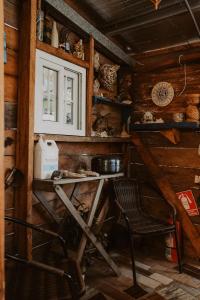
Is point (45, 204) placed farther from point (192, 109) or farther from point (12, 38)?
point (192, 109)

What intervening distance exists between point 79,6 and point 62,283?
8.79ft

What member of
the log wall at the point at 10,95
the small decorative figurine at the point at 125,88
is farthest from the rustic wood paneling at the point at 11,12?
the small decorative figurine at the point at 125,88

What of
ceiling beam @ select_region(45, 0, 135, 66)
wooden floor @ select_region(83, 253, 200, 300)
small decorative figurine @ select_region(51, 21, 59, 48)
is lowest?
wooden floor @ select_region(83, 253, 200, 300)

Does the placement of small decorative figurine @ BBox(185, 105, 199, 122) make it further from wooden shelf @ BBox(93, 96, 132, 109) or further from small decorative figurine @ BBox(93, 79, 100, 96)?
small decorative figurine @ BBox(93, 79, 100, 96)

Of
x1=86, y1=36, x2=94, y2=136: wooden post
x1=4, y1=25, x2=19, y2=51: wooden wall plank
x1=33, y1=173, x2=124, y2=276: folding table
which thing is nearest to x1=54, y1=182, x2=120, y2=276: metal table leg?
x1=33, y1=173, x2=124, y2=276: folding table

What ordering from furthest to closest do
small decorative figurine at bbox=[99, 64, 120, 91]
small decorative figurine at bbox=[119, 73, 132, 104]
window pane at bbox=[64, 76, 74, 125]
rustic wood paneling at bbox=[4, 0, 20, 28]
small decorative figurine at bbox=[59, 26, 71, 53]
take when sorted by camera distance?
small decorative figurine at bbox=[119, 73, 132, 104] < small decorative figurine at bbox=[99, 64, 120, 91] < window pane at bbox=[64, 76, 74, 125] < small decorative figurine at bbox=[59, 26, 71, 53] < rustic wood paneling at bbox=[4, 0, 20, 28]

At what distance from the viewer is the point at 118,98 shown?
3.67 metres

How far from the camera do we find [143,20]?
2.90 metres

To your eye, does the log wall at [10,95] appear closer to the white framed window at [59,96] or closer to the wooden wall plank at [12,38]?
the wooden wall plank at [12,38]

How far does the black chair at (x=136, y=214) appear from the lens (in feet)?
8.93

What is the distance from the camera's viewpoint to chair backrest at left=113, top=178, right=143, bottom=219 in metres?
3.24

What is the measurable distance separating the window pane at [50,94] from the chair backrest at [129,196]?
1199 mm

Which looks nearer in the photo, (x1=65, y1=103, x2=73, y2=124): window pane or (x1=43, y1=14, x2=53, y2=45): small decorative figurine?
(x1=43, y1=14, x2=53, y2=45): small decorative figurine

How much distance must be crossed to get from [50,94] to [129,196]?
5.29 ft
